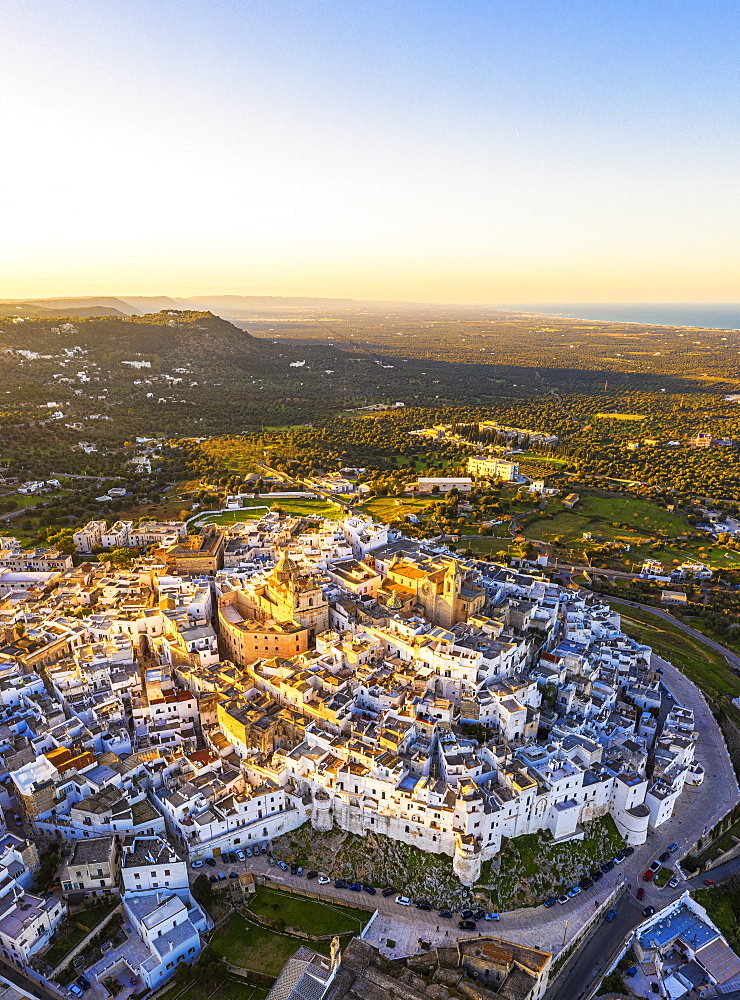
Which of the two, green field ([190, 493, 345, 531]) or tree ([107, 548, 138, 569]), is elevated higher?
green field ([190, 493, 345, 531])

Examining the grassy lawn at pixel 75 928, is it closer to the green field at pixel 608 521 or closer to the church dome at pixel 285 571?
the church dome at pixel 285 571

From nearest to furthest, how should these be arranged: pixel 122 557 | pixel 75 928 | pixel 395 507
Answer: pixel 75 928
pixel 122 557
pixel 395 507

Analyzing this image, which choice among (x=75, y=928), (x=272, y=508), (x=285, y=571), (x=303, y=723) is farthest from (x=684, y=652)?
(x=272, y=508)

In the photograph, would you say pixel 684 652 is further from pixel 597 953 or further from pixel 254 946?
pixel 254 946

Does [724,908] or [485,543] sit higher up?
[485,543]

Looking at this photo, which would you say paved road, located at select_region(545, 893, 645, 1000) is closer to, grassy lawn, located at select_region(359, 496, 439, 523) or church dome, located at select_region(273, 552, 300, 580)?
church dome, located at select_region(273, 552, 300, 580)

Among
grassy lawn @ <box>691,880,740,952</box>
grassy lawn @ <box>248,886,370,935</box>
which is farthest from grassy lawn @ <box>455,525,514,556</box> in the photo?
grassy lawn @ <box>248,886,370,935</box>

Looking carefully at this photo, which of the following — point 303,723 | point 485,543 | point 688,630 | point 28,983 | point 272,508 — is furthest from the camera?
point 272,508
